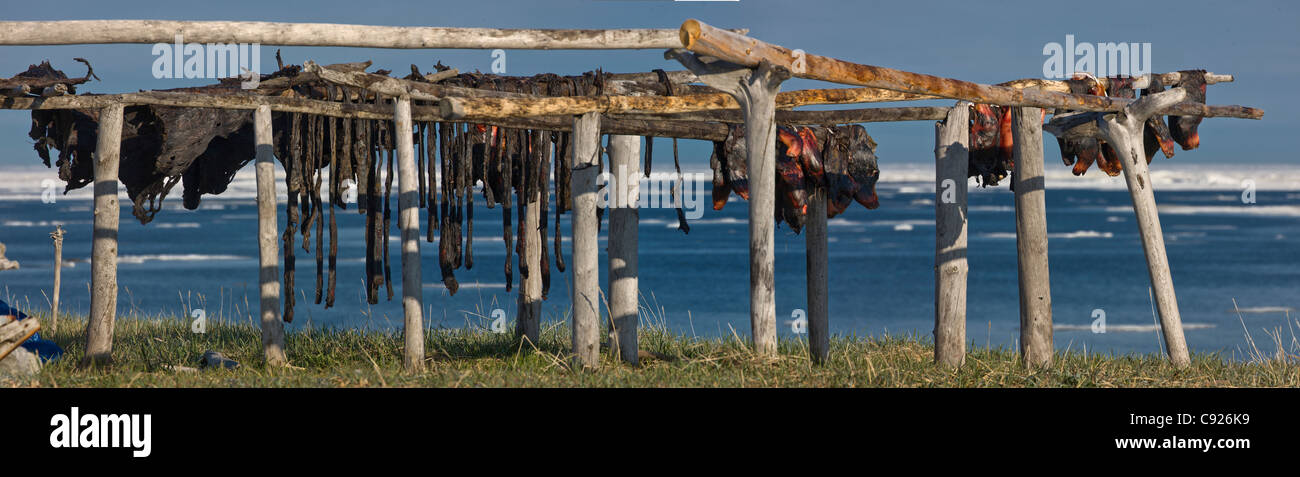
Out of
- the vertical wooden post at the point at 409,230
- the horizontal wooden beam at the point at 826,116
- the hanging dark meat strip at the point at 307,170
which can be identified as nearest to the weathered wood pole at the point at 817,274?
the horizontal wooden beam at the point at 826,116

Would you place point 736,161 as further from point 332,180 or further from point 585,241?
point 332,180

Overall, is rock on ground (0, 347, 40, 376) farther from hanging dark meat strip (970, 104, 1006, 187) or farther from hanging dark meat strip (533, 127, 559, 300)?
hanging dark meat strip (970, 104, 1006, 187)

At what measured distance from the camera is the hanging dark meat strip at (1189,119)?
11.0m

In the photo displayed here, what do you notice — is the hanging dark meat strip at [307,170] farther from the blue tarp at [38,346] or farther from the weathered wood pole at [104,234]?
the blue tarp at [38,346]

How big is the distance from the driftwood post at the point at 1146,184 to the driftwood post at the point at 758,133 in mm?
3317

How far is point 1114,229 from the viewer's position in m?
65.4

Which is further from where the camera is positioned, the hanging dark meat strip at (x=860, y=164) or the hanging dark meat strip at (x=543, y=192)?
the hanging dark meat strip at (x=543, y=192)

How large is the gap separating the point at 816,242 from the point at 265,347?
477cm

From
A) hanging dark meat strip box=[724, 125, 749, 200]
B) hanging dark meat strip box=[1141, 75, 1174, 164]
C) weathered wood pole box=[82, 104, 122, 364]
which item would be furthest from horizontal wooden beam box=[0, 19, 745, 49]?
hanging dark meat strip box=[1141, 75, 1174, 164]

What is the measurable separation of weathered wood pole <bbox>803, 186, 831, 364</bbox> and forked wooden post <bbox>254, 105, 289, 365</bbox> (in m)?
4.43

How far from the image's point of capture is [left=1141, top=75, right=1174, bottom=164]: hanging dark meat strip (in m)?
11.0


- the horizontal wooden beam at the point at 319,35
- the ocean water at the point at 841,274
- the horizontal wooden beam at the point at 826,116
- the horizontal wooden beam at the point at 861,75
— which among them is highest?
the horizontal wooden beam at the point at 319,35

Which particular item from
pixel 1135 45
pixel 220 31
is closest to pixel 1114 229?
pixel 1135 45
